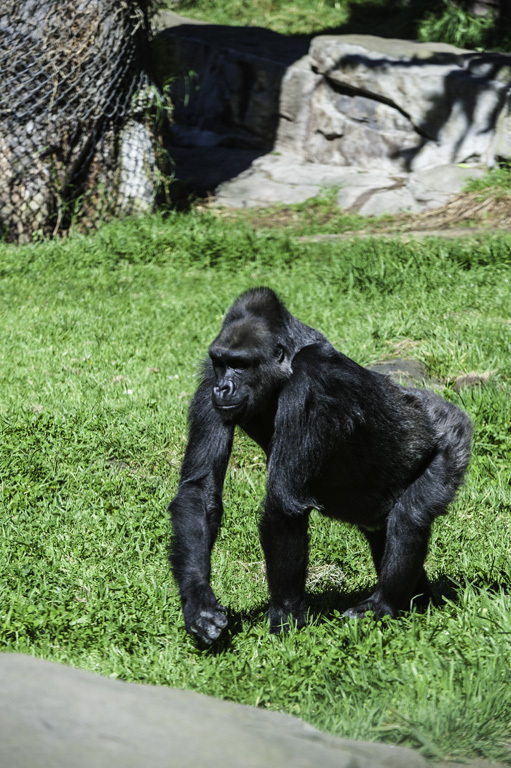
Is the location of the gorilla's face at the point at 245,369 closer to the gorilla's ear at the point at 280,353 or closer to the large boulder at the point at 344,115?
the gorilla's ear at the point at 280,353

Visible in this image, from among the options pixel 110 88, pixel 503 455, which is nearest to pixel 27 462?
pixel 503 455

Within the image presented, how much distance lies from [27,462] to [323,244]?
487 cm

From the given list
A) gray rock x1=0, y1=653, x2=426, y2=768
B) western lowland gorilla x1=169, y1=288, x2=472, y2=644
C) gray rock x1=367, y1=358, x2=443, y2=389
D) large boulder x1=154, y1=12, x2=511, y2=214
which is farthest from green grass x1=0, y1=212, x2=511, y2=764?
large boulder x1=154, y1=12, x2=511, y2=214

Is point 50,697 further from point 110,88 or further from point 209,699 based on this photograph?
point 110,88

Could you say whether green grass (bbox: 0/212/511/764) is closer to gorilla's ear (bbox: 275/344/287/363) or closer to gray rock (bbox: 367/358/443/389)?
gray rock (bbox: 367/358/443/389)

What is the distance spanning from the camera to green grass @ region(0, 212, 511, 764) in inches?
113

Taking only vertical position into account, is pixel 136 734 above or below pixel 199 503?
above

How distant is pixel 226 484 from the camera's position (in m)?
4.94

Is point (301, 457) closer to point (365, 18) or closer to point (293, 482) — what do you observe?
point (293, 482)

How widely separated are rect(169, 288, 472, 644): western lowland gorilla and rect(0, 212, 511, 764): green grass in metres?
0.21

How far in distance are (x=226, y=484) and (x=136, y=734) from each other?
3004 mm

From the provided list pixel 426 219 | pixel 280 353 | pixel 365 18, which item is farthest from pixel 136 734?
pixel 365 18

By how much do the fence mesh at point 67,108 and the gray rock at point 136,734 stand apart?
7.50 m

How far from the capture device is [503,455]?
512 centimetres
